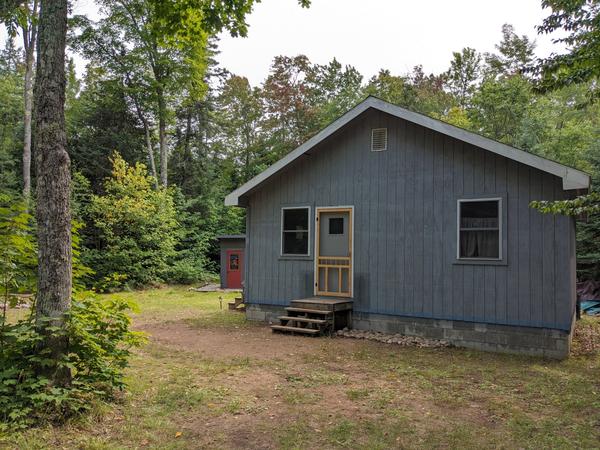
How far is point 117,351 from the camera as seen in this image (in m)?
4.79

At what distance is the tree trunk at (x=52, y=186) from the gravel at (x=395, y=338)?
5.75 meters

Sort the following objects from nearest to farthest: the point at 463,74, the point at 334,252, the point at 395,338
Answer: the point at 395,338 → the point at 334,252 → the point at 463,74

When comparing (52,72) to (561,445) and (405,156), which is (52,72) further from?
(405,156)

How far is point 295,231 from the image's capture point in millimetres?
10328

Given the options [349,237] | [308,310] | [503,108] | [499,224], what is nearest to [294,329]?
[308,310]

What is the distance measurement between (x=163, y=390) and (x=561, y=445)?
4048 millimetres

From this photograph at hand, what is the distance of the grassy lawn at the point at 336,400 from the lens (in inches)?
158

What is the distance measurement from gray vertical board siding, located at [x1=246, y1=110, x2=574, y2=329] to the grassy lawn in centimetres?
98

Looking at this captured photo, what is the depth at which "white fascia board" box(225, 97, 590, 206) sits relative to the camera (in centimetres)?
705

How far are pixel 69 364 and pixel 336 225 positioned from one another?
6496 mm

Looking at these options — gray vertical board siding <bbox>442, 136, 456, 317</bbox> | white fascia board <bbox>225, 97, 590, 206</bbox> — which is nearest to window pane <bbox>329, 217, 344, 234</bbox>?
white fascia board <bbox>225, 97, 590, 206</bbox>

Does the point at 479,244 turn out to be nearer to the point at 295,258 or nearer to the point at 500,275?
the point at 500,275

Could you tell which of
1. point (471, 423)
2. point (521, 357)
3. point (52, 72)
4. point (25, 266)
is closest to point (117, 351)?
point (25, 266)

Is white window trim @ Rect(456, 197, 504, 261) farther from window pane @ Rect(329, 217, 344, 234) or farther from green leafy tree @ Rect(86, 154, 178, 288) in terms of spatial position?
green leafy tree @ Rect(86, 154, 178, 288)
